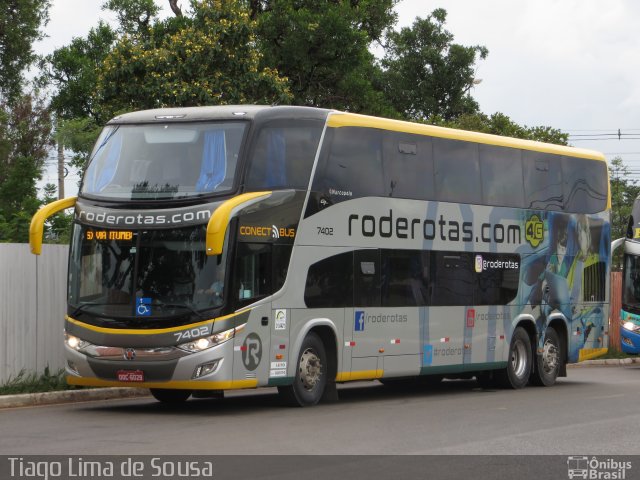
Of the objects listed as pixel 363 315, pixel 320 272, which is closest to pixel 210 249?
pixel 320 272

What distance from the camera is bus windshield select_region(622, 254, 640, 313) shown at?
29.5 m

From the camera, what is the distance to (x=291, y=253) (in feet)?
56.2

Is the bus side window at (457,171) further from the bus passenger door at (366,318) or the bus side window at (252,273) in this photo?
the bus side window at (252,273)

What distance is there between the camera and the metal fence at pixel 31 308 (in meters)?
18.5

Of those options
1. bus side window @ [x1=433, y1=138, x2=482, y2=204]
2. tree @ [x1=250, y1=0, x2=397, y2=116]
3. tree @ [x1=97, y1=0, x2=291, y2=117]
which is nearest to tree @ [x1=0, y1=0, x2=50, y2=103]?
tree @ [x1=250, y1=0, x2=397, y2=116]

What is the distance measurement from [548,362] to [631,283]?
7.21 m

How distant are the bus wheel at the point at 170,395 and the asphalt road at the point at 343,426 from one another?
17 centimetres

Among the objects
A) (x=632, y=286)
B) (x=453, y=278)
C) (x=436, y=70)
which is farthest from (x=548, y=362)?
(x=436, y=70)

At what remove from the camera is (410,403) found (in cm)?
1852

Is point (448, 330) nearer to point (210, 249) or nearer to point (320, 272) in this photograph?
point (320, 272)

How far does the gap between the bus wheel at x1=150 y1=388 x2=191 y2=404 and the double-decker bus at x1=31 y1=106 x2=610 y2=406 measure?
38 mm
